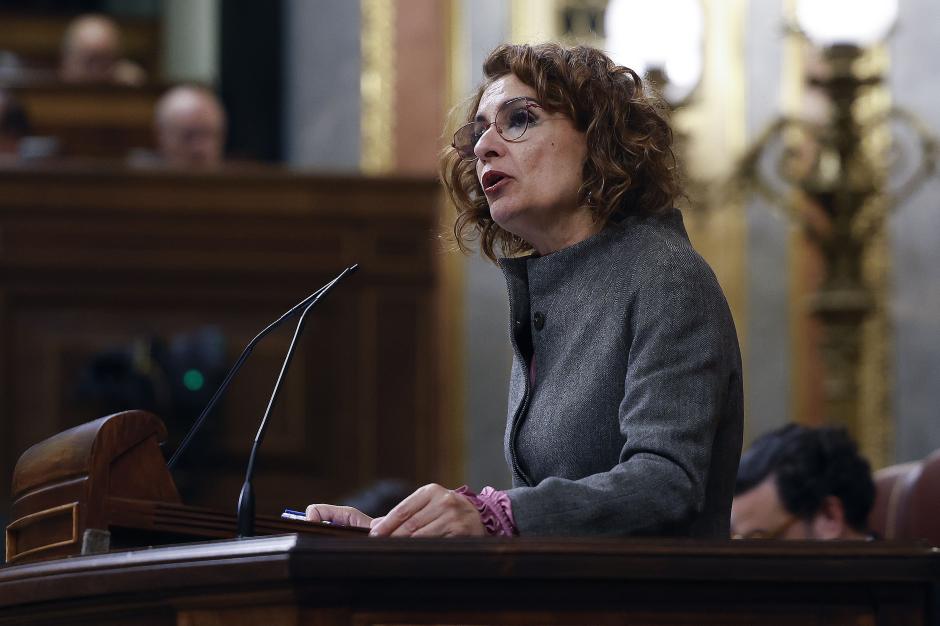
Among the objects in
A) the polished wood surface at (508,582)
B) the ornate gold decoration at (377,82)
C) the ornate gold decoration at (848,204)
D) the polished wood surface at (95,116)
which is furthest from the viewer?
the polished wood surface at (95,116)

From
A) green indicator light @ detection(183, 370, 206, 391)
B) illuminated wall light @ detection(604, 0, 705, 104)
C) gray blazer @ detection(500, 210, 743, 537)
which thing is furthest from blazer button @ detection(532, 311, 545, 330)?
illuminated wall light @ detection(604, 0, 705, 104)

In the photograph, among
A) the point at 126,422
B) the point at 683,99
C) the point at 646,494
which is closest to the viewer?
the point at 646,494

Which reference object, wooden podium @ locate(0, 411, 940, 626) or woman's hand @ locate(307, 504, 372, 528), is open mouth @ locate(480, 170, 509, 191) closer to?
woman's hand @ locate(307, 504, 372, 528)

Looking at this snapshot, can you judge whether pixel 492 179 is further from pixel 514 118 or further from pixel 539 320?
pixel 539 320

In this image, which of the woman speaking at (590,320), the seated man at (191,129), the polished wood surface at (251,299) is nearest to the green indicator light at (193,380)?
the polished wood surface at (251,299)

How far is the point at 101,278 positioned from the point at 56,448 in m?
3.56

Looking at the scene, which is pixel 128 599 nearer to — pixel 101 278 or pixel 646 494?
pixel 646 494

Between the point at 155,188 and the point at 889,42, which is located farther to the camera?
the point at 889,42

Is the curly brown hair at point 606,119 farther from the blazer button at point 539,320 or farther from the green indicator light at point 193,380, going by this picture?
the green indicator light at point 193,380

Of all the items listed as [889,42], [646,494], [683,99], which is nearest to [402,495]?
[646,494]

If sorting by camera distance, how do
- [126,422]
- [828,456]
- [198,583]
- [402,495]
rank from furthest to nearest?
[402,495] → [828,456] → [126,422] → [198,583]

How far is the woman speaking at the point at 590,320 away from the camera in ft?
5.64

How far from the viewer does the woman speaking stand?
1.72 meters

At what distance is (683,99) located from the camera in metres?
6.37
